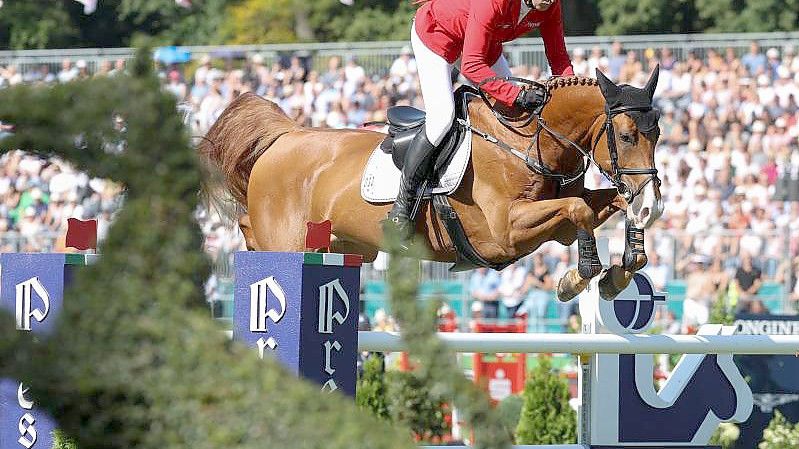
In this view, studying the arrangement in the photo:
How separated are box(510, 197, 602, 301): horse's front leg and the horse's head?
174mm

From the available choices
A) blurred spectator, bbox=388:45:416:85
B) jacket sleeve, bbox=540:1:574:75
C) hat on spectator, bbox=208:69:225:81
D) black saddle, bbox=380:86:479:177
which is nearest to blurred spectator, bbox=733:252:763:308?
blurred spectator, bbox=388:45:416:85

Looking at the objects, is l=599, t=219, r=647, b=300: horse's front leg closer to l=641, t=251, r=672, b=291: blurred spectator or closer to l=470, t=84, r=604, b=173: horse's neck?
l=470, t=84, r=604, b=173: horse's neck

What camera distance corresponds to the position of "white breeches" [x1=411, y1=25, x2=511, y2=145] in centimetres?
524

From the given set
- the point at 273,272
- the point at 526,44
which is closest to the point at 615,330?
the point at 273,272

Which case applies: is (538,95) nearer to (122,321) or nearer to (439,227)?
(439,227)

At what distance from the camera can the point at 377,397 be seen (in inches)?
273

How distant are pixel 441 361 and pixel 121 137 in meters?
0.47

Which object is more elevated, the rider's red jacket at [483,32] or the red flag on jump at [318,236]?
the rider's red jacket at [483,32]

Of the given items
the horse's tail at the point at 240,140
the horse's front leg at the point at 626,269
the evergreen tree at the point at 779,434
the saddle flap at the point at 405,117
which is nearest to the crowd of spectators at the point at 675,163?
the horse's tail at the point at 240,140

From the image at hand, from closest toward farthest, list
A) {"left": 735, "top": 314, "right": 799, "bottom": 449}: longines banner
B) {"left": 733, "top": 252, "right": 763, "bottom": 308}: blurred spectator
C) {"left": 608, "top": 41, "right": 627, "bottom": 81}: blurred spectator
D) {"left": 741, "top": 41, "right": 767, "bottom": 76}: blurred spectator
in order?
{"left": 735, "top": 314, "right": 799, "bottom": 449}: longines banner, {"left": 733, "top": 252, "right": 763, "bottom": 308}: blurred spectator, {"left": 741, "top": 41, "right": 767, "bottom": 76}: blurred spectator, {"left": 608, "top": 41, "right": 627, "bottom": 81}: blurred spectator

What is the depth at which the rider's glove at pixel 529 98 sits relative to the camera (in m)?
5.14

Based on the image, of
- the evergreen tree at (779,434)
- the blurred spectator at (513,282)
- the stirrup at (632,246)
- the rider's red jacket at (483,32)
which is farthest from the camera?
the blurred spectator at (513,282)

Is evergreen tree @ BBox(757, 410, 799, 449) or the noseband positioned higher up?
the noseband

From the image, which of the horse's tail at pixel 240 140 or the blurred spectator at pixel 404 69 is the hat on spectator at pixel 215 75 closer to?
the blurred spectator at pixel 404 69
